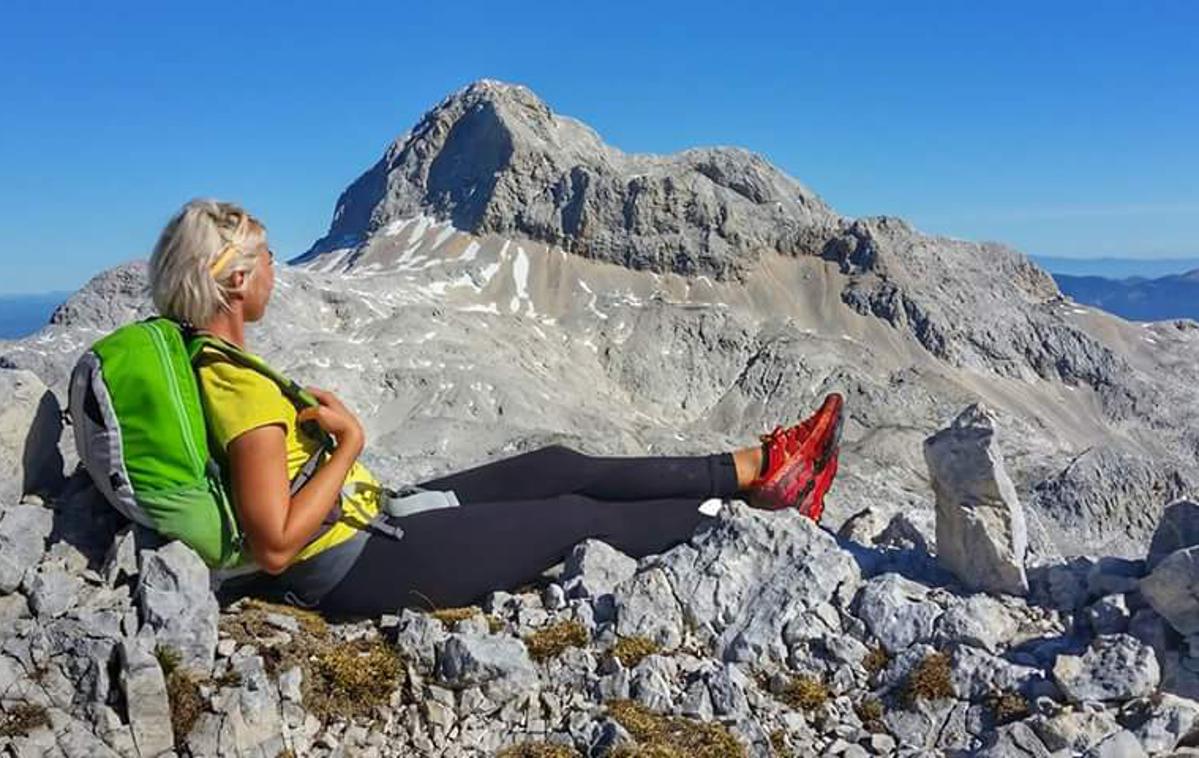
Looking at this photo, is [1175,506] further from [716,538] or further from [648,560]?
[648,560]

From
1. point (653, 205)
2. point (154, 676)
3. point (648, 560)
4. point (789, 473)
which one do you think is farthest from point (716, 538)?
point (653, 205)

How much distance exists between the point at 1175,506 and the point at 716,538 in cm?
312

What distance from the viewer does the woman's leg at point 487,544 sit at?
7.29 meters

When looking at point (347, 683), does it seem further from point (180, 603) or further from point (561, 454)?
point (561, 454)

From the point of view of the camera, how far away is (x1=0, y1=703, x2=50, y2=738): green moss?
556cm

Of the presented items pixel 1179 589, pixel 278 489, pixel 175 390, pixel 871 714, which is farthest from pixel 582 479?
pixel 1179 589

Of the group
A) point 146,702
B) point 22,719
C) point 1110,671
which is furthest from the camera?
point 1110,671

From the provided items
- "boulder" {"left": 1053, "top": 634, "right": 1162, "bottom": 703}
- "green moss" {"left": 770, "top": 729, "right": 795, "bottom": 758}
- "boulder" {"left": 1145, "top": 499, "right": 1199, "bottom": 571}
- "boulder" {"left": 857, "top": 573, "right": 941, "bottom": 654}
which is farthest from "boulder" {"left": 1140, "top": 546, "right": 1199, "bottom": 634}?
"green moss" {"left": 770, "top": 729, "right": 795, "bottom": 758}

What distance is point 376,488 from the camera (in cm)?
755

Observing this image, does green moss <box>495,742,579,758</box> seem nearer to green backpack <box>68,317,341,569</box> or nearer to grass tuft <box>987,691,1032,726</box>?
green backpack <box>68,317,341,569</box>

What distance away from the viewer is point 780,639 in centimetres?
707

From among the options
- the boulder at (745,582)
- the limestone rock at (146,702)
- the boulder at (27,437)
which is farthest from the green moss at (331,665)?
the boulder at (27,437)

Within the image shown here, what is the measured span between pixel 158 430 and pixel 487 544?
236 cm

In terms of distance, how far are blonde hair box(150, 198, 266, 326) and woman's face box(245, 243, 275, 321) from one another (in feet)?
0.15
